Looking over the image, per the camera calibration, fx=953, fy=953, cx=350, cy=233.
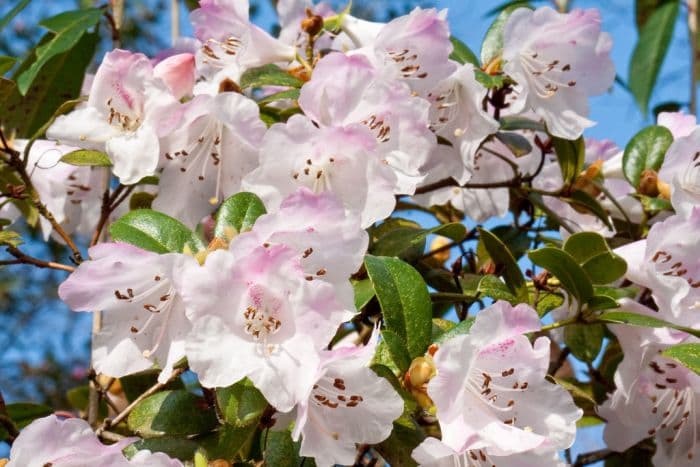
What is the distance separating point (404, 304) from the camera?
3.16 ft

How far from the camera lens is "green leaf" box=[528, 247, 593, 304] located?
1.01 metres

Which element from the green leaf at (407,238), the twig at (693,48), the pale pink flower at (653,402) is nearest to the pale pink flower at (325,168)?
the green leaf at (407,238)

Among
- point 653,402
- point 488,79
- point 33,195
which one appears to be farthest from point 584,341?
point 33,195

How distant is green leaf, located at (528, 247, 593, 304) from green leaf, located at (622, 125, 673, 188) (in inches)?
14.8

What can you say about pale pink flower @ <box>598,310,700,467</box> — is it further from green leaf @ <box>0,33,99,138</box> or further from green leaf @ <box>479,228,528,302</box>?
green leaf @ <box>0,33,99,138</box>

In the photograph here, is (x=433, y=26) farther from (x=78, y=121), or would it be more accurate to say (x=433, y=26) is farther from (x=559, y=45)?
(x=78, y=121)

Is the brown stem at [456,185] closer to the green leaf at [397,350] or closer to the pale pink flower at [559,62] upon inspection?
the pale pink flower at [559,62]

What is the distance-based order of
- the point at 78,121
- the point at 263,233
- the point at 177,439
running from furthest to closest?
1. the point at 78,121
2. the point at 177,439
3. the point at 263,233

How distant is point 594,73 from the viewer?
131 centimetres

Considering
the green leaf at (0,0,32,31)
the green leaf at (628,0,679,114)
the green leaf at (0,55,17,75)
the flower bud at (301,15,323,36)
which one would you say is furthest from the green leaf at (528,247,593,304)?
the green leaf at (628,0,679,114)

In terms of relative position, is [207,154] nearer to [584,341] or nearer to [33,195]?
[33,195]

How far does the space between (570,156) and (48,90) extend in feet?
2.80

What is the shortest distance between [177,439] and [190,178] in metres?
0.32

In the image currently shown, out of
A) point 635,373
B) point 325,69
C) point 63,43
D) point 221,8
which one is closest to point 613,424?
point 635,373
